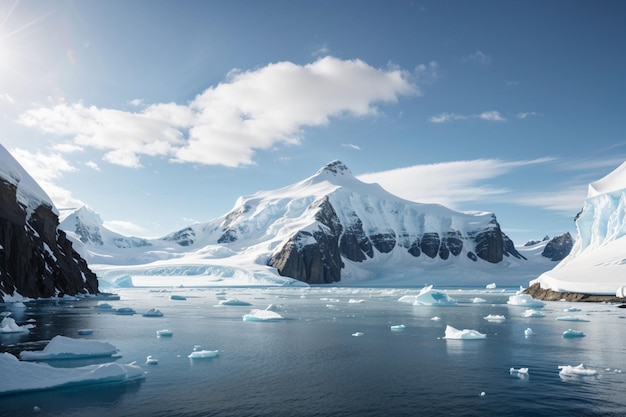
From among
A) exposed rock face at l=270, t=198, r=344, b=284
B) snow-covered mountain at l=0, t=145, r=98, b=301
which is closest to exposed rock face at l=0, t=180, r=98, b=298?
snow-covered mountain at l=0, t=145, r=98, b=301

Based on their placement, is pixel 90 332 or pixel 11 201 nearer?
pixel 90 332

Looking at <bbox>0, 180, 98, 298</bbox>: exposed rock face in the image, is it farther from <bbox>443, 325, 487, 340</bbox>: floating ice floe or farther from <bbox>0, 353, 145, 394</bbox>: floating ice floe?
<bbox>443, 325, 487, 340</bbox>: floating ice floe

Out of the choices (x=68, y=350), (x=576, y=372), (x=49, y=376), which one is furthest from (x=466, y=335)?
(x=49, y=376)

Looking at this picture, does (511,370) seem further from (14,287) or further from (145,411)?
(14,287)

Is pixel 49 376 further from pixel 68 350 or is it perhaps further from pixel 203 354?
pixel 203 354

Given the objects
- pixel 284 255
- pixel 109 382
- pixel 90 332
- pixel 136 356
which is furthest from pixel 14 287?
pixel 284 255
